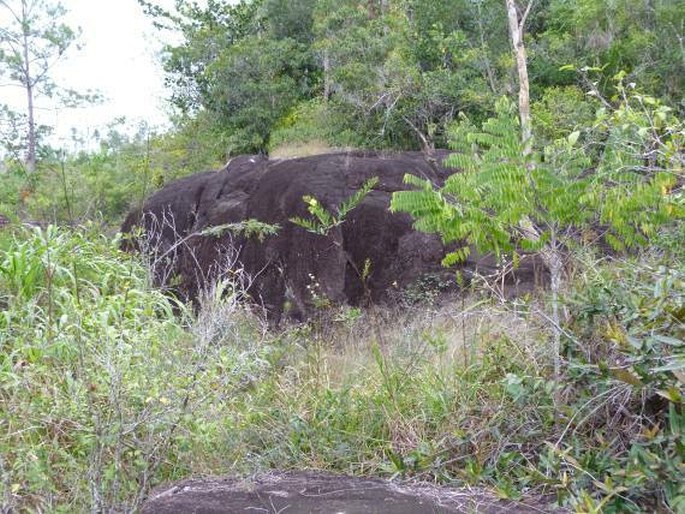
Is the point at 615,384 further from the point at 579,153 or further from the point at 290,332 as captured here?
the point at 290,332

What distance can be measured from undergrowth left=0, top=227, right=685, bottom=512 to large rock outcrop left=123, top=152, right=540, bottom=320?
546 centimetres

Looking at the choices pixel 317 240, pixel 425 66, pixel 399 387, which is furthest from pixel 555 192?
Answer: pixel 425 66

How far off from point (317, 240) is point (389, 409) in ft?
22.8

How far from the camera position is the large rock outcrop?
36.5 ft

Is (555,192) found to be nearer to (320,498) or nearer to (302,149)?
(320,498)

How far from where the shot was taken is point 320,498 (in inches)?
149

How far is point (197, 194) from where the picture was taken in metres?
14.2

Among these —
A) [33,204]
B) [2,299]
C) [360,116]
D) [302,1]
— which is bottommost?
[2,299]

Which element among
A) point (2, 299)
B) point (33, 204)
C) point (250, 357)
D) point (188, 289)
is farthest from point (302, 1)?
point (250, 357)

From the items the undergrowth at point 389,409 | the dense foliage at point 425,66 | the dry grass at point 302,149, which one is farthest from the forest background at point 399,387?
the dense foliage at point 425,66

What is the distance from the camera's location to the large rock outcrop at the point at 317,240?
11133 mm

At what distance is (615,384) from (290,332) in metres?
3.53

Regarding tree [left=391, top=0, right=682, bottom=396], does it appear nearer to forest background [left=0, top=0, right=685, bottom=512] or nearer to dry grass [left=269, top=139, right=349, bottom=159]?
forest background [left=0, top=0, right=685, bottom=512]

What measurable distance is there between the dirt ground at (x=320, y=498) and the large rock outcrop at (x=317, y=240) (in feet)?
21.3
